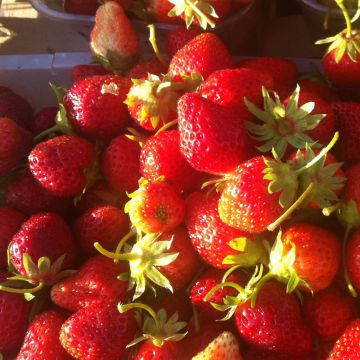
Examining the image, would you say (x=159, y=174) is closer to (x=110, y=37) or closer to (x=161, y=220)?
(x=161, y=220)

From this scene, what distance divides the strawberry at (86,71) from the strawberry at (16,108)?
16 cm

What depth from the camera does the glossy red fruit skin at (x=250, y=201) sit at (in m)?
0.78

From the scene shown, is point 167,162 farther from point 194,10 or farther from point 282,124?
point 194,10

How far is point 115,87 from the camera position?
3.41 ft

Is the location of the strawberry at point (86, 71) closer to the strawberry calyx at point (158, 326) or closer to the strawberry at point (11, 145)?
the strawberry at point (11, 145)

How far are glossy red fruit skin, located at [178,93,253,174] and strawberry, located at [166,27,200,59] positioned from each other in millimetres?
357

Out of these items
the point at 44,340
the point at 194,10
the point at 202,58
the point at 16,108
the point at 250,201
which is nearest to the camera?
the point at 250,201

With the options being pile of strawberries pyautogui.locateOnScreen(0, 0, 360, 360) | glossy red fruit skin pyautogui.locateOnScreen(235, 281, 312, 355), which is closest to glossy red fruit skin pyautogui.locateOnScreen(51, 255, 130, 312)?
pile of strawberries pyautogui.locateOnScreen(0, 0, 360, 360)

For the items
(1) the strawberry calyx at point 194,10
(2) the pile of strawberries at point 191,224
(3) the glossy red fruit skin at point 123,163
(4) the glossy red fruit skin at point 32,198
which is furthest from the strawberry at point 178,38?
(4) the glossy red fruit skin at point 32,198

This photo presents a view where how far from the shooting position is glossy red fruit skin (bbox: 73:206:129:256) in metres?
0.97

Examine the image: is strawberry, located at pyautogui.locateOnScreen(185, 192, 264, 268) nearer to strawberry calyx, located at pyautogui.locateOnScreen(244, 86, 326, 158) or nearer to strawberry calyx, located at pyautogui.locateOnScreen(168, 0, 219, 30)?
strawberry calyx, located at pyautogui.locateOnScreen(244, 86, 326, 158)

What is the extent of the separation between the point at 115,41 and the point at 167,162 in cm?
42

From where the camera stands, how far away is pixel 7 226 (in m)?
1.03

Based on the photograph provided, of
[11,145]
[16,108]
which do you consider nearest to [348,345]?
[11,145]
